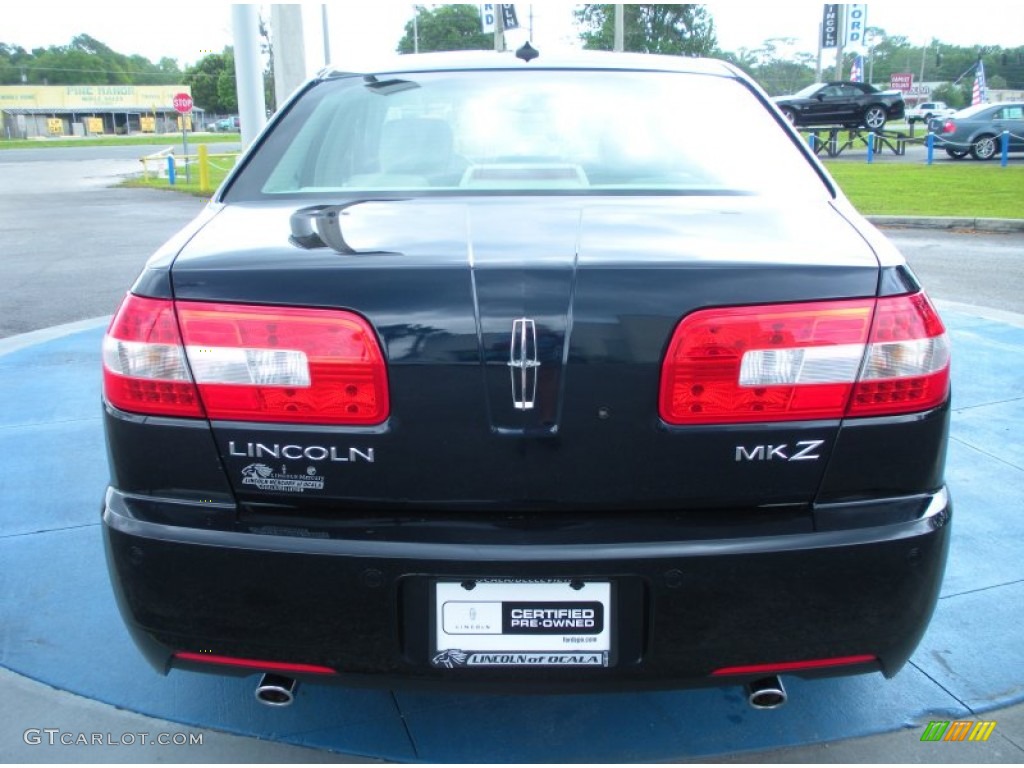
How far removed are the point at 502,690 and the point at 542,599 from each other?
224 mm

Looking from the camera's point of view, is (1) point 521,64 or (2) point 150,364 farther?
(1) point 521,64

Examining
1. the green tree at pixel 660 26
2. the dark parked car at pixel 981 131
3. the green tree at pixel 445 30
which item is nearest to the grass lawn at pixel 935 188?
the dark parked car at pixel 981 131

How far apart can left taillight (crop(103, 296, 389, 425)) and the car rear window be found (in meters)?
0.75

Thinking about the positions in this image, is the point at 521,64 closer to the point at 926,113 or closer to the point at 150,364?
the point at 150,364

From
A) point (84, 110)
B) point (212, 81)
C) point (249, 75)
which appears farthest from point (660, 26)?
point (249, 75)

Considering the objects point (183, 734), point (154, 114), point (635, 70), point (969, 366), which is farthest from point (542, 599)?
point (154, 114)

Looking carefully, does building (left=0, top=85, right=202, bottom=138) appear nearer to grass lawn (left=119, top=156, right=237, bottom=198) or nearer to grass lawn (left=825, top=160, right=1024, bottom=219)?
grass lawn (left=119, top=156, right=237, bottom=198)

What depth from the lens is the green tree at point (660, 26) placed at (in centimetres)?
5891

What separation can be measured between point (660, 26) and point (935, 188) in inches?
1963

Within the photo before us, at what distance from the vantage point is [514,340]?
164 cm

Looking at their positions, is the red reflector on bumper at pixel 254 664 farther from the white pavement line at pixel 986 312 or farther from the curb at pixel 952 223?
the curb at pixel 952 223

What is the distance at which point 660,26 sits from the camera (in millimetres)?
61344

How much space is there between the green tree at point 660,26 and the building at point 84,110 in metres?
37.4

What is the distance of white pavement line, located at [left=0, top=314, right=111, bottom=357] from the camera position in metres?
6.12
